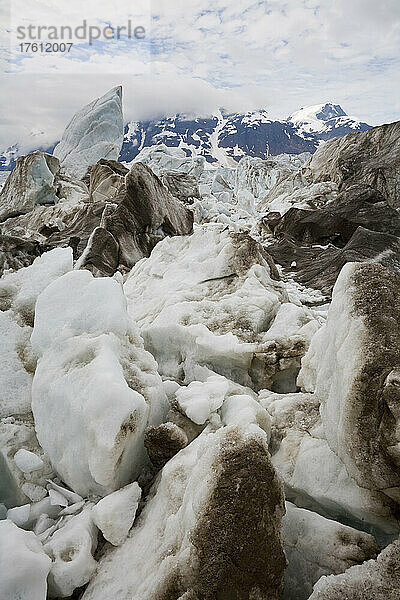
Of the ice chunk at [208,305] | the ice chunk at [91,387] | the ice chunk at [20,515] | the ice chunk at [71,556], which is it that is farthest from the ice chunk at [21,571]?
the ice chunk at [208,305]

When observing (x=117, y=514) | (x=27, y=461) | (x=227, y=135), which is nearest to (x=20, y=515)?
(x=27, y=461)

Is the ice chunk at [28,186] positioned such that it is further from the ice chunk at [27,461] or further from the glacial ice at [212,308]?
the ice chunk at [27,461]

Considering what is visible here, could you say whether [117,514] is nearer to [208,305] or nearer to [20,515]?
[20,515]

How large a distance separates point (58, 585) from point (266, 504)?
41.8 inches

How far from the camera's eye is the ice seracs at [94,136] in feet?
103

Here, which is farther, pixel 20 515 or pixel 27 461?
pixel 27 461

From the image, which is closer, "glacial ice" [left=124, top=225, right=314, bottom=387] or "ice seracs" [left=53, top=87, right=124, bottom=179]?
"glacial ice" [left=124, top=225, right=314, bottom=387]

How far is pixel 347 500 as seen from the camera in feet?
7.77

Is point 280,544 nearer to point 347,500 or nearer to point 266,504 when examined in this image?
point 266,504

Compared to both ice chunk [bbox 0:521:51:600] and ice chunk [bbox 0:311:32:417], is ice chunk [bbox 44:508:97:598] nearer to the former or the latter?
ice chunk [bbox 0:521:51:600]

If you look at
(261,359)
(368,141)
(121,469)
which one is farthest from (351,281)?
(368,141)

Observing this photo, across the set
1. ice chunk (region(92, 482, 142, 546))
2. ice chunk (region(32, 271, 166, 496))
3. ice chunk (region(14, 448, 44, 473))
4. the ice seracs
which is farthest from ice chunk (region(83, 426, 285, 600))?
the ice seracs

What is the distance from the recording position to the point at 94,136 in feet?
104

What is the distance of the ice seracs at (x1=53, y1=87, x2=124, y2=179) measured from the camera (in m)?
31.3
